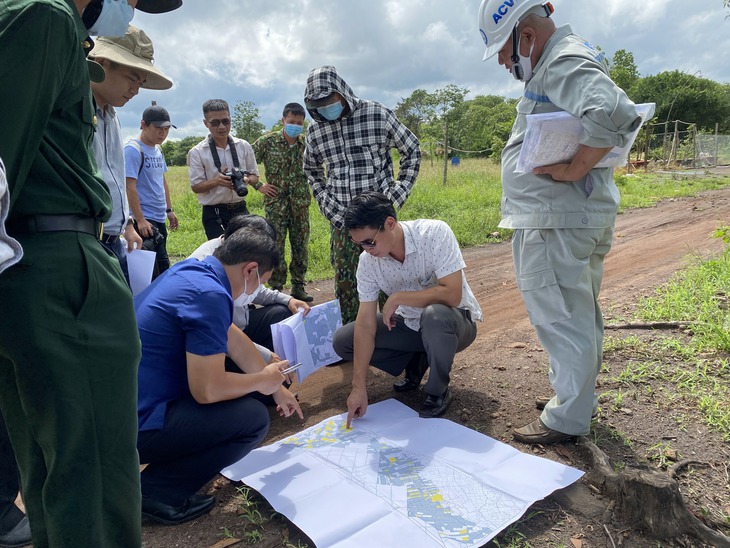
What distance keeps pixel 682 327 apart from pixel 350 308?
2226 mm

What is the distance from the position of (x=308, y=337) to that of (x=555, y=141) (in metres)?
1.65

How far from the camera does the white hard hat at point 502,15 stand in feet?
6.70

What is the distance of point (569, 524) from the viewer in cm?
188

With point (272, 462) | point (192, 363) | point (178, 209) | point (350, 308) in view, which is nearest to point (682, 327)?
point (350, 308)

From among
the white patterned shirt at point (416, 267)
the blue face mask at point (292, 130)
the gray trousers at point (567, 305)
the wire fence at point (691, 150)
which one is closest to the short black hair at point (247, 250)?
the white patterned shirt at point (416, 267)

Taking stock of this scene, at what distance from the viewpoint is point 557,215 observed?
213 cm

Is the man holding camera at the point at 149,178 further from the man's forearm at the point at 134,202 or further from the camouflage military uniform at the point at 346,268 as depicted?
the camouflage military uniform at the point at 346,268

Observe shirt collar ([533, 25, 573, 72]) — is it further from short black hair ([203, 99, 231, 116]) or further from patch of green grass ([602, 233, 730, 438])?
short black hair ([203, 99, 231, 116])

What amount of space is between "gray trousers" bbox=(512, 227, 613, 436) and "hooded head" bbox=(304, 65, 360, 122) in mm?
1640

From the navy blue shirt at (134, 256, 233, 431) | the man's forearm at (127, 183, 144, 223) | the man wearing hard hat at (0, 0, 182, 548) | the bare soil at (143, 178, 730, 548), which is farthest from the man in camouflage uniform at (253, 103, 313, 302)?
the man wearing hard hat at (0, 0, 182, 548)

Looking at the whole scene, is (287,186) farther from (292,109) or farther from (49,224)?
(49,224)

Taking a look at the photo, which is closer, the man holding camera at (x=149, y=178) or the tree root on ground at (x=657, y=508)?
the tree root on ground at (x=657, y=508)

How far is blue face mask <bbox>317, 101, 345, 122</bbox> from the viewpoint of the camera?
328cm

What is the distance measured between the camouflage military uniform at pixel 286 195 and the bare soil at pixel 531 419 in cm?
41
